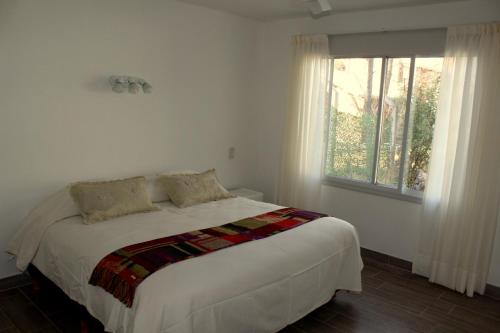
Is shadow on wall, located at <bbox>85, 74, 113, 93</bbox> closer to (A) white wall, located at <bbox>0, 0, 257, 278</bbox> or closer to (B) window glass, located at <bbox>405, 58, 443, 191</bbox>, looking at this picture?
(A) white wall, located at <bbox>0, 0, 257, 278</bbox>

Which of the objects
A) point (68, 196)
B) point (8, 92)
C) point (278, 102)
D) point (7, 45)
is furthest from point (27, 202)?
point (278, 102)

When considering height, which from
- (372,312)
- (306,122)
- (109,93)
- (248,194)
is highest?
(109,93)

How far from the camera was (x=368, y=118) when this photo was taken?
167 inches

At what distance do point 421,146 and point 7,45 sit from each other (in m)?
3.69

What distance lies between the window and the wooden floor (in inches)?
40.8

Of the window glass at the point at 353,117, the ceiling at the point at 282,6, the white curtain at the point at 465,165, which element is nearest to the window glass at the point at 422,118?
the white curtain at the point at 465,165

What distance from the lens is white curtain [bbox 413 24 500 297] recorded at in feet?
10.8

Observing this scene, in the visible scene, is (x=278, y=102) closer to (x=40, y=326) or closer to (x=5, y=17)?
(x=5, y=17)

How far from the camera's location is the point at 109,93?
11.7 feet

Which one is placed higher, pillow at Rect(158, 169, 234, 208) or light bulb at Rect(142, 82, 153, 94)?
light bulb at Rect(142, 82, 153, 94)

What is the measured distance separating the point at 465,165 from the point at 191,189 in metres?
2.45

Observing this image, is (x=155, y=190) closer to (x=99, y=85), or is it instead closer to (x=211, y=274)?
(x=99, y=85)

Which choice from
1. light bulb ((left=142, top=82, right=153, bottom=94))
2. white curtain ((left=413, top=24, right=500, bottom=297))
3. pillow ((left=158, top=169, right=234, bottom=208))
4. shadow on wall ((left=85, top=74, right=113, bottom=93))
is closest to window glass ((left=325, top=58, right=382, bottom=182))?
white curtain ((left=413, top=24, right=500, bottom=297))

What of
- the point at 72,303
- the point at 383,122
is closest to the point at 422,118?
the point at 383,122
